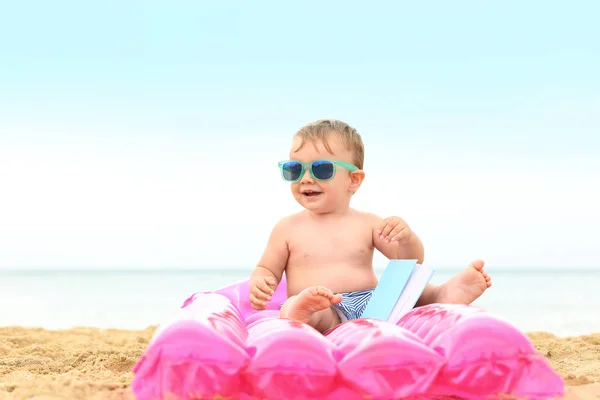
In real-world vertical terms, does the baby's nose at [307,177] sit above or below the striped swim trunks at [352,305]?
above

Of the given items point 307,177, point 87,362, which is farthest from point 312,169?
point 87,362

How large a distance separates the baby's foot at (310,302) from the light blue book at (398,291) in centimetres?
51

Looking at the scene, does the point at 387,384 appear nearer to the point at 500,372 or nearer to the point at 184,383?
the point at 500,372

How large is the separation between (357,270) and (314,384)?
1.34 metres

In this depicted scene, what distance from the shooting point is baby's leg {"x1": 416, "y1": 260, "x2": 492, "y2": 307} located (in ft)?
9.75

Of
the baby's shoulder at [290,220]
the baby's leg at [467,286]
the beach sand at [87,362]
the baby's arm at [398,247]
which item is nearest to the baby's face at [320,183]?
the baby's shoulder at [290,220]

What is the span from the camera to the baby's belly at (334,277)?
10.4 feet

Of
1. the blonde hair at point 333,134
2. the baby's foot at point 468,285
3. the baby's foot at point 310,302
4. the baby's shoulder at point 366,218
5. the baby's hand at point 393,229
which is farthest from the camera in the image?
the baby's shoulder at point 366,218

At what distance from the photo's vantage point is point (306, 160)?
3211 millimetres

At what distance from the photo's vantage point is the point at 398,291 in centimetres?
304

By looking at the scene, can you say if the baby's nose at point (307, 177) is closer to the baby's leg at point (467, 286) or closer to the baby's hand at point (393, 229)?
the baby's hand at point (393, 229)

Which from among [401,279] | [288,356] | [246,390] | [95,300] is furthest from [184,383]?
[95,300]

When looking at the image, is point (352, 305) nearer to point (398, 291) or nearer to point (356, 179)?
point (398, 291)

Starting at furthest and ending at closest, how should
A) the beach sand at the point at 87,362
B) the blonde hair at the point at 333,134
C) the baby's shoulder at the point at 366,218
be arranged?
the baby's shoulder at the point at 366,218 → the blonde hair at the point at 333,134 → the beach sand at the point at 87,362
